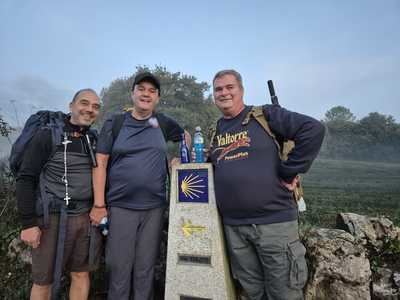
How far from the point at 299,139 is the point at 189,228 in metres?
1.45

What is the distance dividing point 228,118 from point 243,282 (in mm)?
1698

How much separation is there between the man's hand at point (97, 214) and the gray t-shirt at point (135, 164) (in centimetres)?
10

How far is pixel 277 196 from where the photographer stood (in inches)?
91.6

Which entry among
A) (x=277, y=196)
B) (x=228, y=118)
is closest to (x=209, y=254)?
(x=277, y=196)

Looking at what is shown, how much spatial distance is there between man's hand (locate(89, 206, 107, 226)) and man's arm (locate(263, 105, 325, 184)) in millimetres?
1810

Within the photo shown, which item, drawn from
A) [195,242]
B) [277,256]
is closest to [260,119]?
[277,256]

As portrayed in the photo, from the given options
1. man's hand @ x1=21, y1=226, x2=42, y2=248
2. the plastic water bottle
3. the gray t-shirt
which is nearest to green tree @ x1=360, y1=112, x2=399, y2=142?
the plastic water bottle

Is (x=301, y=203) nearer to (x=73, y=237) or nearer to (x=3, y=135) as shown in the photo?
(x=73, y=237)

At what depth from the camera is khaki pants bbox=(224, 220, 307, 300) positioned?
229 cm

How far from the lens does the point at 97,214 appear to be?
2.62 m

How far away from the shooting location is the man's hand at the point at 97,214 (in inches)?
103

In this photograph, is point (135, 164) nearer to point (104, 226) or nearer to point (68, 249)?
point (104, 226)

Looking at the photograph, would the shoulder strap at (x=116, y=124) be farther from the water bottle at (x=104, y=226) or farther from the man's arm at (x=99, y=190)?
the water bottle at (x=104, y=226)

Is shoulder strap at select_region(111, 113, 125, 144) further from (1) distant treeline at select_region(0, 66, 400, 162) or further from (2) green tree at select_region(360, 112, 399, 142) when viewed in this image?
(2) green tree at select_region(360, 112, 399, 142)
